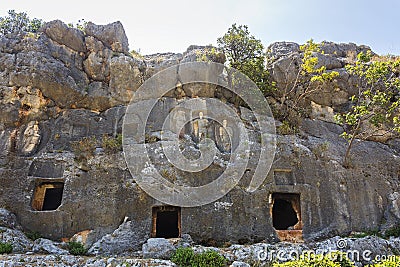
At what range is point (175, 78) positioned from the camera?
2136 centimetres

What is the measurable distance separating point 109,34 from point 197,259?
15.4 meters

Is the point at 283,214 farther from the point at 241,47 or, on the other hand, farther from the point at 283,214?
the point at 241,47

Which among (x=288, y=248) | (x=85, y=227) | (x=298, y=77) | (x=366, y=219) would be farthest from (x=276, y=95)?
(x=85, y=227)

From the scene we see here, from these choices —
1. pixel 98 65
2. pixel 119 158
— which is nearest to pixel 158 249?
pixel 119 158

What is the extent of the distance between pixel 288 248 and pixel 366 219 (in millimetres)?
5101

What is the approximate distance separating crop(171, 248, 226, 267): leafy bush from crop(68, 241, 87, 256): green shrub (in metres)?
3.92

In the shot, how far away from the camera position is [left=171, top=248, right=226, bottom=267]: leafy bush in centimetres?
1327

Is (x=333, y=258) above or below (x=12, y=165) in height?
below

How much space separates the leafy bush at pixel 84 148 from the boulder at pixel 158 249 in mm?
5998

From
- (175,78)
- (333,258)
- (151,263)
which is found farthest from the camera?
(175,78)

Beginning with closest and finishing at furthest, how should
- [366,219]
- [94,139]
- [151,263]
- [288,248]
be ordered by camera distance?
[151,263], [288,248], [366,219], [94,139]

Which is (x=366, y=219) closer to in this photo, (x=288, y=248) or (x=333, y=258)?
(x=288, y=248)

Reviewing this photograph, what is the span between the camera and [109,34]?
76.0 ft

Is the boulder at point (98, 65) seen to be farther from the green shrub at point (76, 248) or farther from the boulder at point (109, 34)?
the green shrub at point (76, 248)
